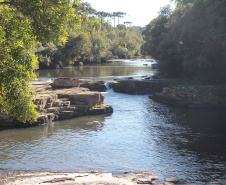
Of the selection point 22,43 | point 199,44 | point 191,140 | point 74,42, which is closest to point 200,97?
point 199,44

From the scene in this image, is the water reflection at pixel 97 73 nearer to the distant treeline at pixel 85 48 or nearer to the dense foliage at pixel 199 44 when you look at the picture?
the distant treeline at pixel 85 48

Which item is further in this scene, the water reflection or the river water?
the water reflection

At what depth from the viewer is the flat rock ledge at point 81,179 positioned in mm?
14211

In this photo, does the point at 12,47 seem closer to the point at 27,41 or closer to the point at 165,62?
Answer: the point at 27,41

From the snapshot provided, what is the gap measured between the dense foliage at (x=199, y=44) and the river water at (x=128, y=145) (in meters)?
9.52

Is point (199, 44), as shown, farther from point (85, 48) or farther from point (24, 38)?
point (85, 48)

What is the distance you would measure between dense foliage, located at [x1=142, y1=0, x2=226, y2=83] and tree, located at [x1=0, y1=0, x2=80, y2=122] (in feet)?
81.8

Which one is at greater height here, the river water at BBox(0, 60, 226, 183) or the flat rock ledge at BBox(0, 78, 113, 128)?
the flat rock ledge at BBox(0, 78, 113, 128)

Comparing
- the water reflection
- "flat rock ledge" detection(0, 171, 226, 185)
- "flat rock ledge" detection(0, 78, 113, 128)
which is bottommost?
"flat rock ledge" detection(0, 171, 226, 185)

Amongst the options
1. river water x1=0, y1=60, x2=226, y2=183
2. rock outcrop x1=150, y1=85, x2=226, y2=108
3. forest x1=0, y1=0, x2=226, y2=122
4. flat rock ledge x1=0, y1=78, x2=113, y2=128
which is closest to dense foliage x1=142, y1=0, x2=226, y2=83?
forest x1=0, y1=0, x2=226, y2=122

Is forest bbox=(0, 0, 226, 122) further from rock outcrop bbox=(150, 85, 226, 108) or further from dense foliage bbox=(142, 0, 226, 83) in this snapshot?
rock outcrop bbox=(150, 85, 226, 108)

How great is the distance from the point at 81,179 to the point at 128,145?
731 centimetres

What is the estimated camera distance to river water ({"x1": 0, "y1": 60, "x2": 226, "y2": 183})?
17.3m

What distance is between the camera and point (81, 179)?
1463 cm
